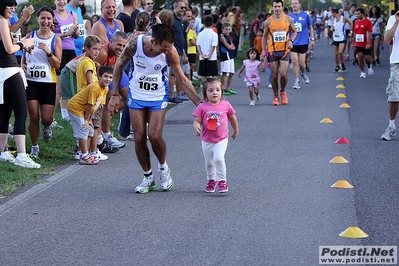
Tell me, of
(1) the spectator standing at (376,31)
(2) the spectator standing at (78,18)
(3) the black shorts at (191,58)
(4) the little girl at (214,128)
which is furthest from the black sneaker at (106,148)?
(1) the spectator standing at (376,31)

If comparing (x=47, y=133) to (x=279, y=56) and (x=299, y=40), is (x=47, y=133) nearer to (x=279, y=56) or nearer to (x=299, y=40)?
(x=279, y=56)

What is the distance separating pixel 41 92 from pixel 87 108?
2.67 ft

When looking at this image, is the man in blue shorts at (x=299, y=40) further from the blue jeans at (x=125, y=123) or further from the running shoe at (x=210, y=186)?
the running shoe at (x=210, y=186)

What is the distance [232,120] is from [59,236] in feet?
8.00

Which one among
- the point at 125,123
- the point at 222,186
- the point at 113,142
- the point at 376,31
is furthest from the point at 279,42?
the point at 376,31

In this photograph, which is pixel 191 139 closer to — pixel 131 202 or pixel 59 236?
pixel 131 202

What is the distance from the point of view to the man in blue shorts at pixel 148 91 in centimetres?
828

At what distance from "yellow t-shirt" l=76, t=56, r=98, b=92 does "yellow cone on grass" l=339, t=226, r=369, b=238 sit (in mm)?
4893

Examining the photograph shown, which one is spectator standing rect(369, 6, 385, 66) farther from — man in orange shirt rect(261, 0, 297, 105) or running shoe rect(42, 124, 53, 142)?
running shoe rect(42, 124, 53, 142)

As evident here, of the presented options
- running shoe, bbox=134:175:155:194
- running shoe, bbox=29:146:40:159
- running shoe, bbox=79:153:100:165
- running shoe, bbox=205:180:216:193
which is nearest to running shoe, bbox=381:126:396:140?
running shoe, bbox=79:153:100:165

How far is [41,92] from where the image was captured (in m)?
10.8

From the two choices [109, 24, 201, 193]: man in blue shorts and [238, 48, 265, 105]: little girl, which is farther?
[238, 48, 265, 105]: little girl

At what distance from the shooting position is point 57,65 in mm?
10750

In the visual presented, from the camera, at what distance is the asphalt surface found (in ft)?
20.5
